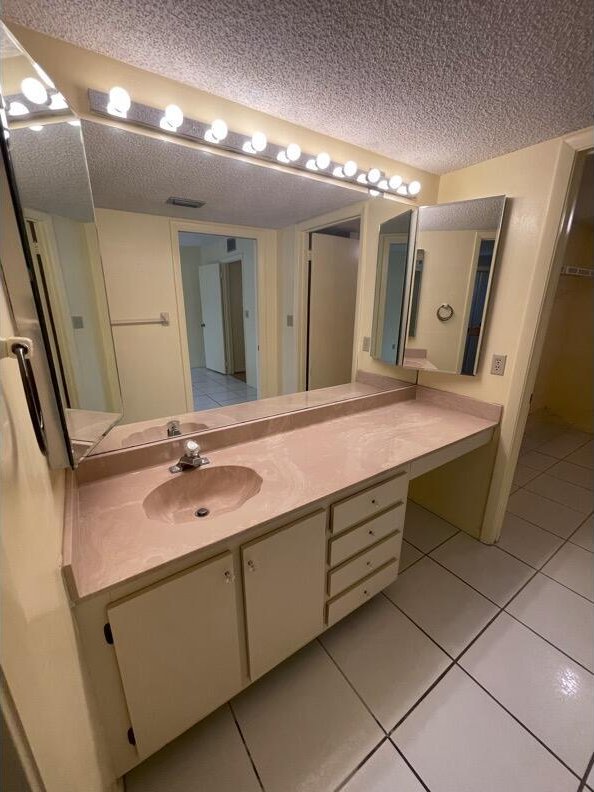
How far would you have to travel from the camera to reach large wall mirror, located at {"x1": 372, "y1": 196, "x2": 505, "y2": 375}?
1624 mm

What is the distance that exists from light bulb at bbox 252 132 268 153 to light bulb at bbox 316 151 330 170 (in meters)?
0.25

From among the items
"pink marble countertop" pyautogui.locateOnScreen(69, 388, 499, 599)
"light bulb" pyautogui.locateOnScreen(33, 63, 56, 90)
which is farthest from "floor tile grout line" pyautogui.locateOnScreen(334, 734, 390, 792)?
"light bulb" pyautogui.locateOnScreen(33, 63, 56, 90)

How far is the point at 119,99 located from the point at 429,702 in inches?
86.9

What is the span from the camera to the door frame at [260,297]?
1212 millimetres

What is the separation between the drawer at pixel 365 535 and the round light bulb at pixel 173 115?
4.89ft

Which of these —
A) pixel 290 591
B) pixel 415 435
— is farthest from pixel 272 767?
pixel 415 435

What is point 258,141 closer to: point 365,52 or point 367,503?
point 365,52

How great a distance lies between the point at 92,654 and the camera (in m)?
0.75

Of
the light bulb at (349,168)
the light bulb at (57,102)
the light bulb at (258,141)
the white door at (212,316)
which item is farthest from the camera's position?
the light bulb at (349,168)

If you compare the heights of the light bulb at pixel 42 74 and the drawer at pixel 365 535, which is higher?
the light bulb at pixel 42 74

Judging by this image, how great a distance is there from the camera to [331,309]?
1.76 metres

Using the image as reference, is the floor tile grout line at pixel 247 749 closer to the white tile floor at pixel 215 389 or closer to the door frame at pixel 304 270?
the white tile floor at pixel 215 389

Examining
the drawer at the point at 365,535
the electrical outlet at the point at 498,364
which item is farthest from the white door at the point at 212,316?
the electrical outlet at the point at 498,364

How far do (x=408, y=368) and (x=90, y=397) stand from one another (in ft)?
5.30
